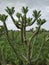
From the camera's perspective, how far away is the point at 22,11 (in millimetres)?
16656

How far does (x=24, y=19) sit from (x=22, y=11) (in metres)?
0.40

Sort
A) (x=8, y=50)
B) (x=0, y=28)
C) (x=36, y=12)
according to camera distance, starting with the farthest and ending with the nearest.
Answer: (x=8, y=50) < (x=0, y=28) < (x=36, y=12)

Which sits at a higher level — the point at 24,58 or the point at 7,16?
the point at 7,16

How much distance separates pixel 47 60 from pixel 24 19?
5.98 meters

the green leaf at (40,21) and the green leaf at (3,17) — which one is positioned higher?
the green leaf at (3,17)

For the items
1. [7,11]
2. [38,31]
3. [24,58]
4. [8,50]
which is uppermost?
[7,11]

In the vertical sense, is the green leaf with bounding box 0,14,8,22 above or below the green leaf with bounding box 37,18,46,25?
above

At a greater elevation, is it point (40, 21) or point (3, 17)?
point (3, 17)

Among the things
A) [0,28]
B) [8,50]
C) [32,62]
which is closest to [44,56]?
[8,50]

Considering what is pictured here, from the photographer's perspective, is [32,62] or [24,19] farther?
[32,62]

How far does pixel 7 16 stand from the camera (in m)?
16.0

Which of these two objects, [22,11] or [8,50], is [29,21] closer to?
[22,11]

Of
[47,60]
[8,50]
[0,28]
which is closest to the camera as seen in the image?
[0,28]

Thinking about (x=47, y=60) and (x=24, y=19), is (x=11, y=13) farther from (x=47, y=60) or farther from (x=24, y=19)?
(x=47, y=60)
